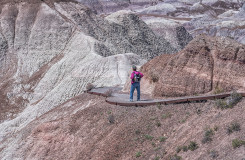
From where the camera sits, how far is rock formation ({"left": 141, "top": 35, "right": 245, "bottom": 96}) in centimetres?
1401

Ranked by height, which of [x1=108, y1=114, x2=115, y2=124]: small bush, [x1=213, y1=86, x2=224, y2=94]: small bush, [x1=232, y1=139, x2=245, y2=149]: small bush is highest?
[x1=232, y1=139, x2=245, y2=149]: small bush

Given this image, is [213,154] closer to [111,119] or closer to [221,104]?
[221,104]

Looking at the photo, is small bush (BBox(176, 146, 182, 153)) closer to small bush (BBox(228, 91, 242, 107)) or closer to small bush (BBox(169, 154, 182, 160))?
small bush (BBox(169, 154, 182, 160))

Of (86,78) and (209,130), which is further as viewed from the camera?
(86,78)

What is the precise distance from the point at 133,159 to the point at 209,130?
274 cm

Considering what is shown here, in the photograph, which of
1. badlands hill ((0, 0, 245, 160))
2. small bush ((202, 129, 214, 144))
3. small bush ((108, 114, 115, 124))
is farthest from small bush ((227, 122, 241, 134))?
small bush ((108, 114, 115, 124))

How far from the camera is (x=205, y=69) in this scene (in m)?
14.6

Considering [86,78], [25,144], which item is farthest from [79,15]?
[25,144]

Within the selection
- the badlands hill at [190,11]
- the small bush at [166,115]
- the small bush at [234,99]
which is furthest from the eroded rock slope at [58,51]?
the badlands hill at [190,11]

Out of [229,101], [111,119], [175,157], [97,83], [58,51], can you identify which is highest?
[229,101]

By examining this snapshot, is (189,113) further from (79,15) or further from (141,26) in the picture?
(141,26)

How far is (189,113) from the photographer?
1225 centimetres

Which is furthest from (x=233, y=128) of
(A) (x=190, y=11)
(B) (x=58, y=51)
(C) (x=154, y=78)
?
(A) (x=190, y=11)

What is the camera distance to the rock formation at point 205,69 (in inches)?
551
